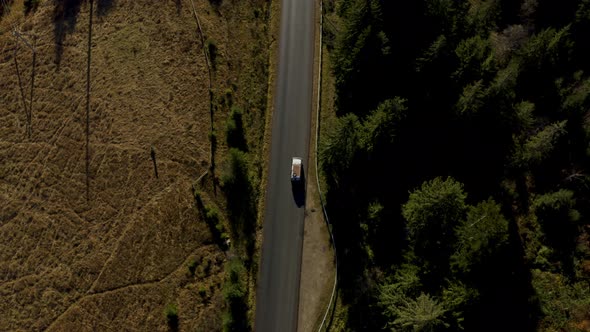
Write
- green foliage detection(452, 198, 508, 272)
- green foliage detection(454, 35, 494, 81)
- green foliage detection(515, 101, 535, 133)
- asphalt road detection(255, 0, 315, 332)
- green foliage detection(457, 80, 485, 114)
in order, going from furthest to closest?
asphalt road detection(255, 0, 315, 332) → green foliage detection(515, 101, 535, 133) → green foliage detection(454, 35, 494, 81) → green foliage detection(457, 80, 485, 114) → green foliage detection(452, 198, 508, 272)

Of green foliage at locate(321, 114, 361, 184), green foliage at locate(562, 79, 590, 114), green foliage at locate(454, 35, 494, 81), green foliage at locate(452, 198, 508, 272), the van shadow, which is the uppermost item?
green foliage at locate(454, 35, 494, 81)

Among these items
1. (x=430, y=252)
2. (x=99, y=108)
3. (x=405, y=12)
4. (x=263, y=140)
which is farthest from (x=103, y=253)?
(x=405, y=12)

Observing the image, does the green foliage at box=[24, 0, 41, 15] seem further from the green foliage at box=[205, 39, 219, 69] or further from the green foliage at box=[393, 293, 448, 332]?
the green foliage at box=[393, 293, 448, 332]

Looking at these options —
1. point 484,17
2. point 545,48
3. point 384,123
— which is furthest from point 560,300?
point 484,17

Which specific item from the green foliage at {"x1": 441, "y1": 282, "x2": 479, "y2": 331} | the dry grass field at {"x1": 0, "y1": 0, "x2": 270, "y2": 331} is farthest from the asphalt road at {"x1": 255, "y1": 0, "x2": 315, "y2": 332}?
the green foliage at {"x1": 441, "y1": 282, "x2": 479, "y2": 331}

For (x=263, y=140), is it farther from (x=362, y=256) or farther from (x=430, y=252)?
(x=430, y=252)

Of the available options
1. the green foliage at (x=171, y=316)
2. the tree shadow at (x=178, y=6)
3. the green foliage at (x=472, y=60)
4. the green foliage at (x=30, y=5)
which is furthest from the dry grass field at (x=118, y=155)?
the green foliage at (x=472, y=60)

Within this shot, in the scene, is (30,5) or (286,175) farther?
(30,5)

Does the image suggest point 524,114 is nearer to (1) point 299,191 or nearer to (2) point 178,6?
(1) point 299,191
